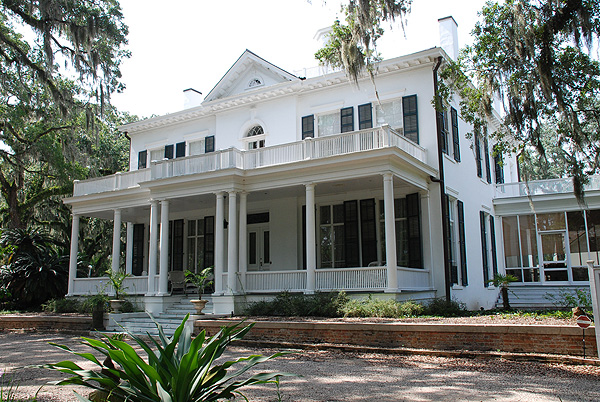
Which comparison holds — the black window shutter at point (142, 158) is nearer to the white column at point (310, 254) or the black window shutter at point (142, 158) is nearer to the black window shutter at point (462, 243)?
the white column at point (310, 254)

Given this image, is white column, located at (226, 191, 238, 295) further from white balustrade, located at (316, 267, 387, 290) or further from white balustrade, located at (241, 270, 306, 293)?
white balustrade, located at (316, 267, 387, 290)

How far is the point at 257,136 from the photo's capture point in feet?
65.4

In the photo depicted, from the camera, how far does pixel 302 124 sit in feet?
62.4

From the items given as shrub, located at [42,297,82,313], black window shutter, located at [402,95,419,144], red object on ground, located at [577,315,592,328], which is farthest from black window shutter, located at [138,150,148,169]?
red object on ground, located at [577,315,592,328]

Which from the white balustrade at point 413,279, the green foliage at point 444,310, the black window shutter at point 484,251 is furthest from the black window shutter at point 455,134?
the green foliage at point 444,310

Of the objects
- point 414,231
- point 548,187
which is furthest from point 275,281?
point 548,187

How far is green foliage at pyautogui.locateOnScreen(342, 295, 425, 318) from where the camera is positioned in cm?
1247

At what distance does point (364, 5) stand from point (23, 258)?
17.3 meters

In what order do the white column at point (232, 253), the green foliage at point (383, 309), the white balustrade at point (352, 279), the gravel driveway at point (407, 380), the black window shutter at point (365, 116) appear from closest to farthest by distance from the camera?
1. the gravel driveway at point (407, 380)
2. the green foliage at point (383, 309)
3. the white balustrade at point (352, 279)
4. the white column at point (232, 253)
5. the black window shutter at point (365, 116)

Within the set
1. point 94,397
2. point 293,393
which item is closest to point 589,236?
point 293,393

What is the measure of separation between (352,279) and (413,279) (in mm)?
1849

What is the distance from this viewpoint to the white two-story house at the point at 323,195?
15227mm

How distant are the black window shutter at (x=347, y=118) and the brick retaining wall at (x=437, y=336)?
8.51 m

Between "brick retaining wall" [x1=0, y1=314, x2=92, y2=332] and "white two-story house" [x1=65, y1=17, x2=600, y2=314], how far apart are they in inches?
83.1
